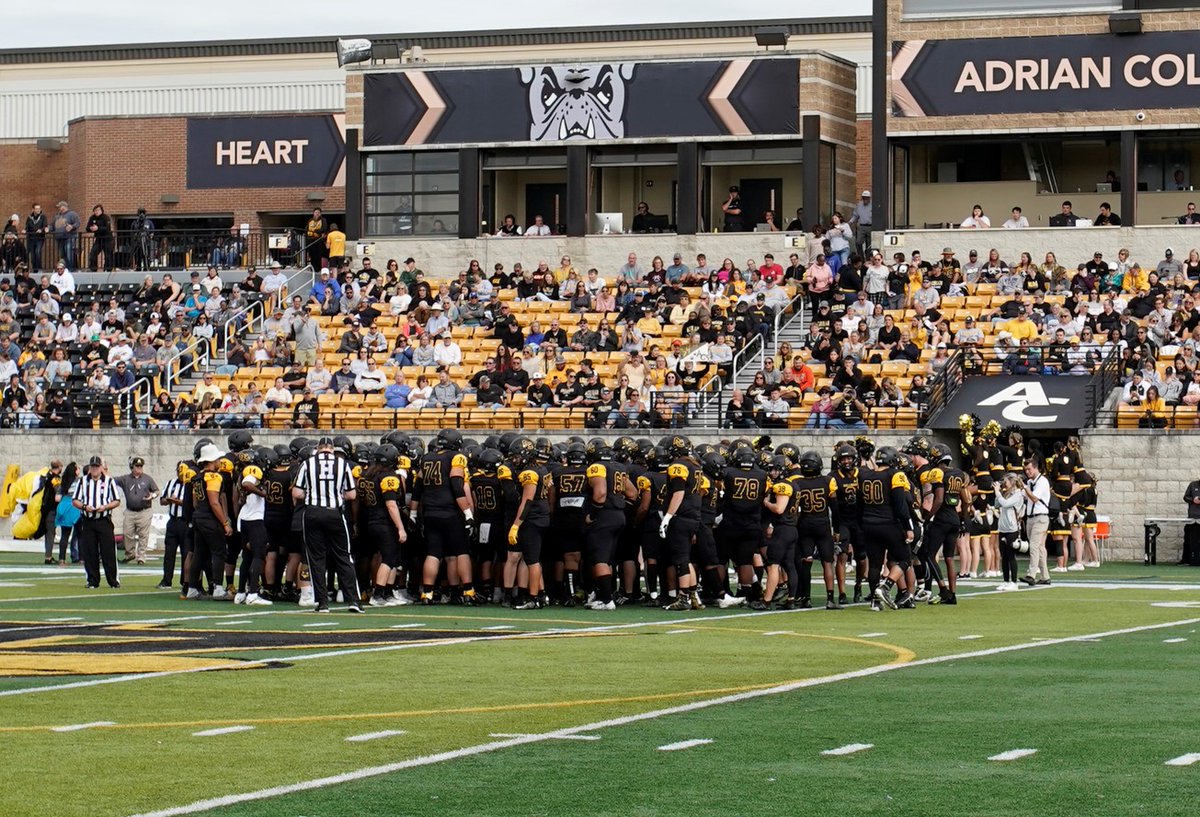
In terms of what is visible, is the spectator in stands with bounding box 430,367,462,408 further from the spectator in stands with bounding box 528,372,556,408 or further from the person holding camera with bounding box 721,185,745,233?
the person holding camera with bounding box 721,185,745,233

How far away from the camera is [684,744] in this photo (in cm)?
1072

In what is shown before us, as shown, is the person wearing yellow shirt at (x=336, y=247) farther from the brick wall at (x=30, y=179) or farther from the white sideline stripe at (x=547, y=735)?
the white sideline stripe at (x=547, y=735)

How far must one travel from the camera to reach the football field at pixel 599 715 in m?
9.27

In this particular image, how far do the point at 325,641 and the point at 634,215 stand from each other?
2374 cm

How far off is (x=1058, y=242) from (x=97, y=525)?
18.8m

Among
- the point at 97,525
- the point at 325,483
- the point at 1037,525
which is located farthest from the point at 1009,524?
the point at 97,525

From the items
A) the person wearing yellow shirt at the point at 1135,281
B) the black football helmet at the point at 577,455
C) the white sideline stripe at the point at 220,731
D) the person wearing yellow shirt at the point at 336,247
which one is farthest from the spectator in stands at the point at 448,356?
the white sideline stripe at the point at 220,731


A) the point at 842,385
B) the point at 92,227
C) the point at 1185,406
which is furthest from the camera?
the point at 92,227

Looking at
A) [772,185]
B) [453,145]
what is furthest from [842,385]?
[453,145]

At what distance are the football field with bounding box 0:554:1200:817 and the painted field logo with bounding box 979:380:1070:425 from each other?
425 inches

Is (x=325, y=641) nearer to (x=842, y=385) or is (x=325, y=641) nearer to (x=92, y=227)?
(x=842, y=385)

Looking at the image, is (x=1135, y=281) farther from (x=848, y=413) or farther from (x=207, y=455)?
(x=207, y=455)

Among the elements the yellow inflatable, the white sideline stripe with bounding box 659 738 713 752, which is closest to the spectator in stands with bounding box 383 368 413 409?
Result: the yellow inflatable

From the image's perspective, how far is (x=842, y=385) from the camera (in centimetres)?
3122
